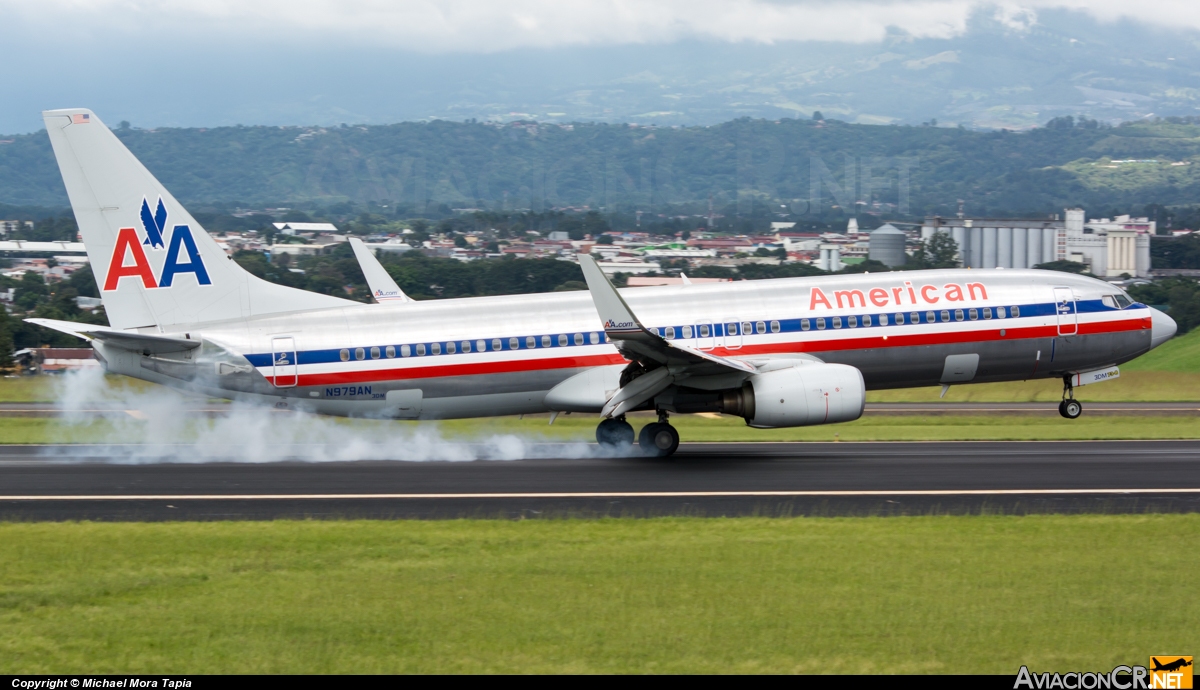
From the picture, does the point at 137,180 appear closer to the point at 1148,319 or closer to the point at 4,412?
the point at 4,412

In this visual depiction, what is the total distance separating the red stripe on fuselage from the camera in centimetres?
2781

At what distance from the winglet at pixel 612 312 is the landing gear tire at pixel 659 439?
325cm

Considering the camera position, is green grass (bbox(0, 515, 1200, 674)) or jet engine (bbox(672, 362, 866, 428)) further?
jet engine (bbox(672, 362, 866, 428))

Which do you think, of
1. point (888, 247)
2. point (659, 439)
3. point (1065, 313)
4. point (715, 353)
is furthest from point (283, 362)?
point (888, 247)

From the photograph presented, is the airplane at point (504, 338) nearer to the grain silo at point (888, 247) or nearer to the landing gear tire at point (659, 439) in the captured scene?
the landing gear tire at point (659, 439)

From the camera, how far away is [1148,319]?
3181 cm

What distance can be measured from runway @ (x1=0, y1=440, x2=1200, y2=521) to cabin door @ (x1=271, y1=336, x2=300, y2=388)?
1895mm

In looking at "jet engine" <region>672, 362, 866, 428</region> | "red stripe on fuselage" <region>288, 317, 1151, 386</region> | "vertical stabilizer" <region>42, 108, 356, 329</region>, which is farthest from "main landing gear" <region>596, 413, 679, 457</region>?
"vertical stabilizer" <region>42, 108, 356, 329</region>

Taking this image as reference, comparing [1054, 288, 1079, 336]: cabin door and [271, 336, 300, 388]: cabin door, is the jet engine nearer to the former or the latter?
[1054, 288, 1079, 336]: cabin door

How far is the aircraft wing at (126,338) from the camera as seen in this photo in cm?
2584

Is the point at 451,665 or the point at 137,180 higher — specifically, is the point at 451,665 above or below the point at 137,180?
below

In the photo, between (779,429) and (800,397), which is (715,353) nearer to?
(800,397)

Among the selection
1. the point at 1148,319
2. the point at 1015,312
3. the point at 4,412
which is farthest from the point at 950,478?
the point at 4,412
